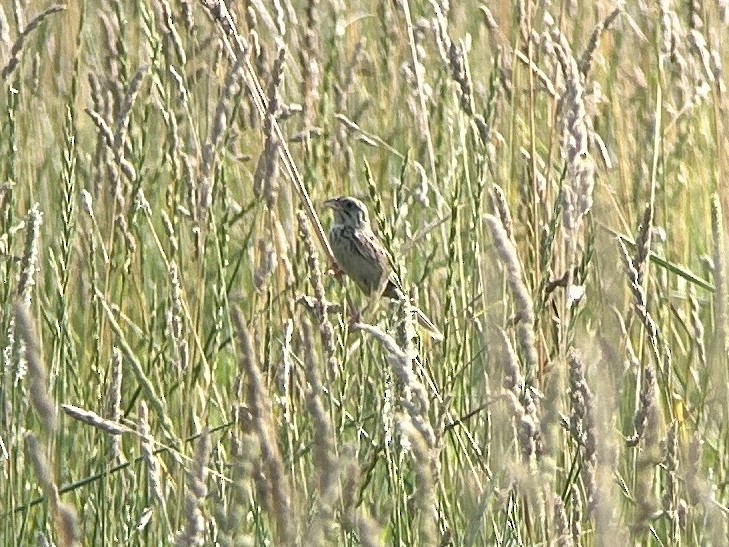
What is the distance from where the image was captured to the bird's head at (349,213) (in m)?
3.14

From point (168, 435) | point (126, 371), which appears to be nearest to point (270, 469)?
point (168, 435)

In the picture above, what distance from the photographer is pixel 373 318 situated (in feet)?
8.26

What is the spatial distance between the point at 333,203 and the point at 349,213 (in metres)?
0.49

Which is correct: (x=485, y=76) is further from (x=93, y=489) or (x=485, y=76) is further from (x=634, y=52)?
(x=93, y=489)

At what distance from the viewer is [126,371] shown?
2516mm

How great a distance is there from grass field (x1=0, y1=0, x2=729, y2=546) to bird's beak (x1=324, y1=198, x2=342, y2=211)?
0.08 meters

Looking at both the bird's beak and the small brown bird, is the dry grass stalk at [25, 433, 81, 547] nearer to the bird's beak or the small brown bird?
the bird's beak

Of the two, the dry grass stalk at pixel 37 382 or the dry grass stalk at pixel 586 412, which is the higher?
the dry grass stalk at pixel 37 382

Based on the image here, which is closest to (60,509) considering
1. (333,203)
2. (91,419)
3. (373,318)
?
(91,419)

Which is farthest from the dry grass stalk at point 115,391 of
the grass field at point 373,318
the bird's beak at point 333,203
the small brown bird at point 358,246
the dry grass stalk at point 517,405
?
the small brown bird at point 358,246

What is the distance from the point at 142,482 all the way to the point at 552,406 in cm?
125

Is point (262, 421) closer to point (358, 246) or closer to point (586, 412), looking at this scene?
point (586, 412)

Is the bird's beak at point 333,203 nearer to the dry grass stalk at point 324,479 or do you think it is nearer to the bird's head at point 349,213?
the bird's head at point 349,213

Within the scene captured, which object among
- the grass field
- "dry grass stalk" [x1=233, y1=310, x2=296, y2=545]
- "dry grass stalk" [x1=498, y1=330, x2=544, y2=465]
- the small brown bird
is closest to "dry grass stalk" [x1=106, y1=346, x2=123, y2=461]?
the grass field
